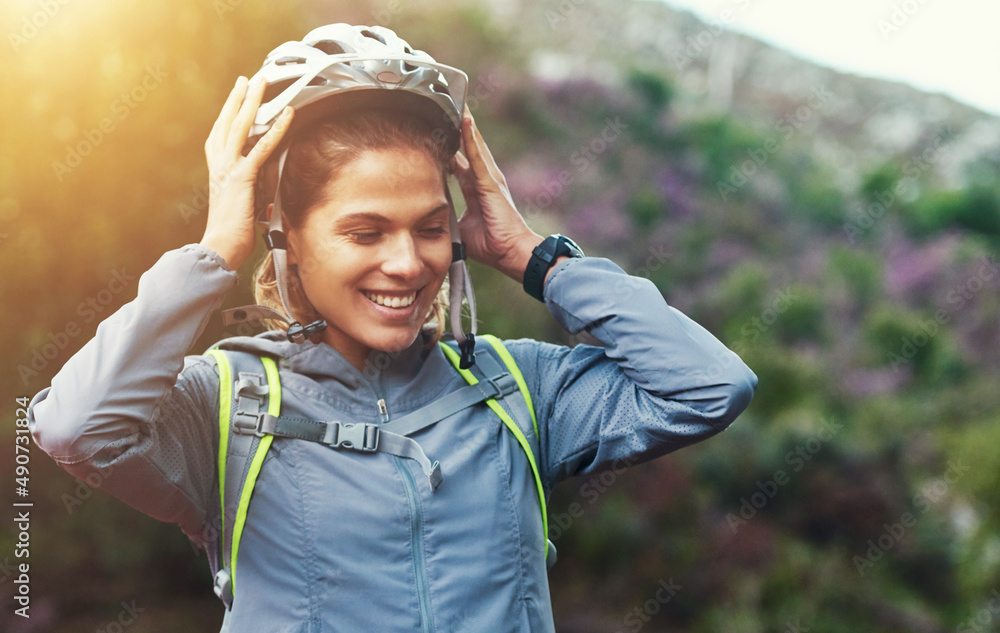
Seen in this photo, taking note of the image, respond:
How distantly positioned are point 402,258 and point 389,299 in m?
0.11

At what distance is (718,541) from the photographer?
6.86 meters

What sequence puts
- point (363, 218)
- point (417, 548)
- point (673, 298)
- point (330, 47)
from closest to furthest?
point (417, 548)
point (363, 218)
point (330, 47)
point (673, 298)

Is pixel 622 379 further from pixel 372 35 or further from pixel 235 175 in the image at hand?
pixel 372 35

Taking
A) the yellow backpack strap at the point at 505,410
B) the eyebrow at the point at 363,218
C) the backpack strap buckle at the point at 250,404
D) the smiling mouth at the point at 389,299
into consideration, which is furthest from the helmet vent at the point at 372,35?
the backpack strap buckle at the point at 250,404

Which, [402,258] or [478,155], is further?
[478,155]

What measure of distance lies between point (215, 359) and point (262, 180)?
0.45 m

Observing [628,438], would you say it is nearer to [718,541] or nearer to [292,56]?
[292,56]

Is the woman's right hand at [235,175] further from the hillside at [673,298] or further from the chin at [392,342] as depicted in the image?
the hillside at [673,298]

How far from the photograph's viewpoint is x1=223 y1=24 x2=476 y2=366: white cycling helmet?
1.86m

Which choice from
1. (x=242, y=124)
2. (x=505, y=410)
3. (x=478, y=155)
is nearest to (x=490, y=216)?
(x=478, y=155)

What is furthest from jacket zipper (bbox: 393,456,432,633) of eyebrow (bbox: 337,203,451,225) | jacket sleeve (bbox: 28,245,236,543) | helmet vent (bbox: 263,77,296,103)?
helmet vent (bbox: 263,77,296,103)

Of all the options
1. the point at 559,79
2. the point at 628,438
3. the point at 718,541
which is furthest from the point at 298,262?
the point at 559,79

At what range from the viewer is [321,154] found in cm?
187

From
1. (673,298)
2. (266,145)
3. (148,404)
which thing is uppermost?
(266,145)
